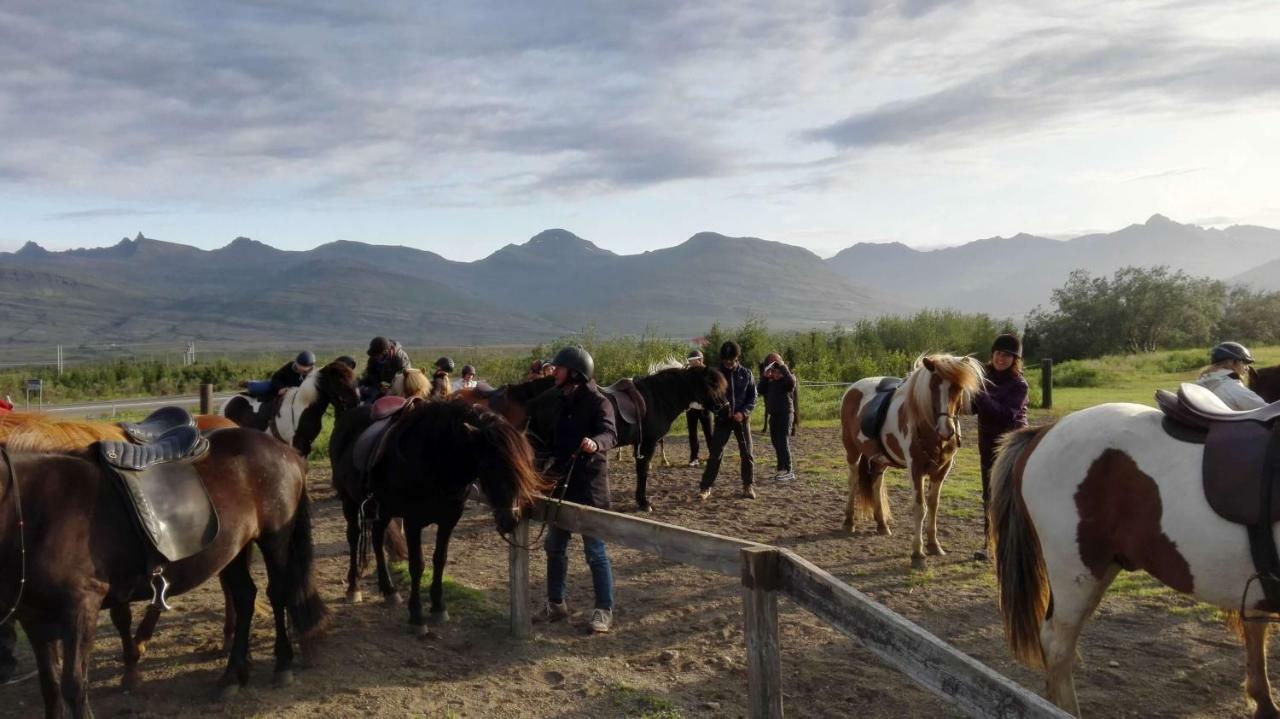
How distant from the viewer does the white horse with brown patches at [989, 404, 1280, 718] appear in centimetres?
366

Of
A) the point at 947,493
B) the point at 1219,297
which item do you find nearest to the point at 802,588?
the point at 947,493

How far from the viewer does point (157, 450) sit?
415 centimetres

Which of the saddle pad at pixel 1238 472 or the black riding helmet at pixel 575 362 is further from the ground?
the black riding helmet at pixel 575 362

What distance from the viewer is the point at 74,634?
11.7 feet

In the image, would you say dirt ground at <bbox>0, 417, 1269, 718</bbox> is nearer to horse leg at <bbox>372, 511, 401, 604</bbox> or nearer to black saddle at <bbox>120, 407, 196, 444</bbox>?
horse leg at <bbox>372, 511, 401, 604</bbox>

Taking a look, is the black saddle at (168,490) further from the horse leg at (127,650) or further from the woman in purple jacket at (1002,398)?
the woman in purple jacket at (1002,398)

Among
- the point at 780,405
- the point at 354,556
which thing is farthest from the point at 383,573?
the point at 780,405

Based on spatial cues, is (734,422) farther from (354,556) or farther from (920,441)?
(354,556)

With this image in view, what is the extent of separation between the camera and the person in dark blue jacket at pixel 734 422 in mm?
10336

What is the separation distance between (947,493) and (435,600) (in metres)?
7.27

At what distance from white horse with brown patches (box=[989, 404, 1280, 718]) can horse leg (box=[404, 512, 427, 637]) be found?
12.1 ft

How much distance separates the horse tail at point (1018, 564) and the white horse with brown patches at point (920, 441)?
2.44m

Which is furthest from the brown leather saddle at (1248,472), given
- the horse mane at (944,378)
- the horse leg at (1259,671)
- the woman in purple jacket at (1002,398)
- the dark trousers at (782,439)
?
the dark trousers at (782,439)

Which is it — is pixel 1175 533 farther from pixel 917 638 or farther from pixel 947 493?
pixel 947 493
